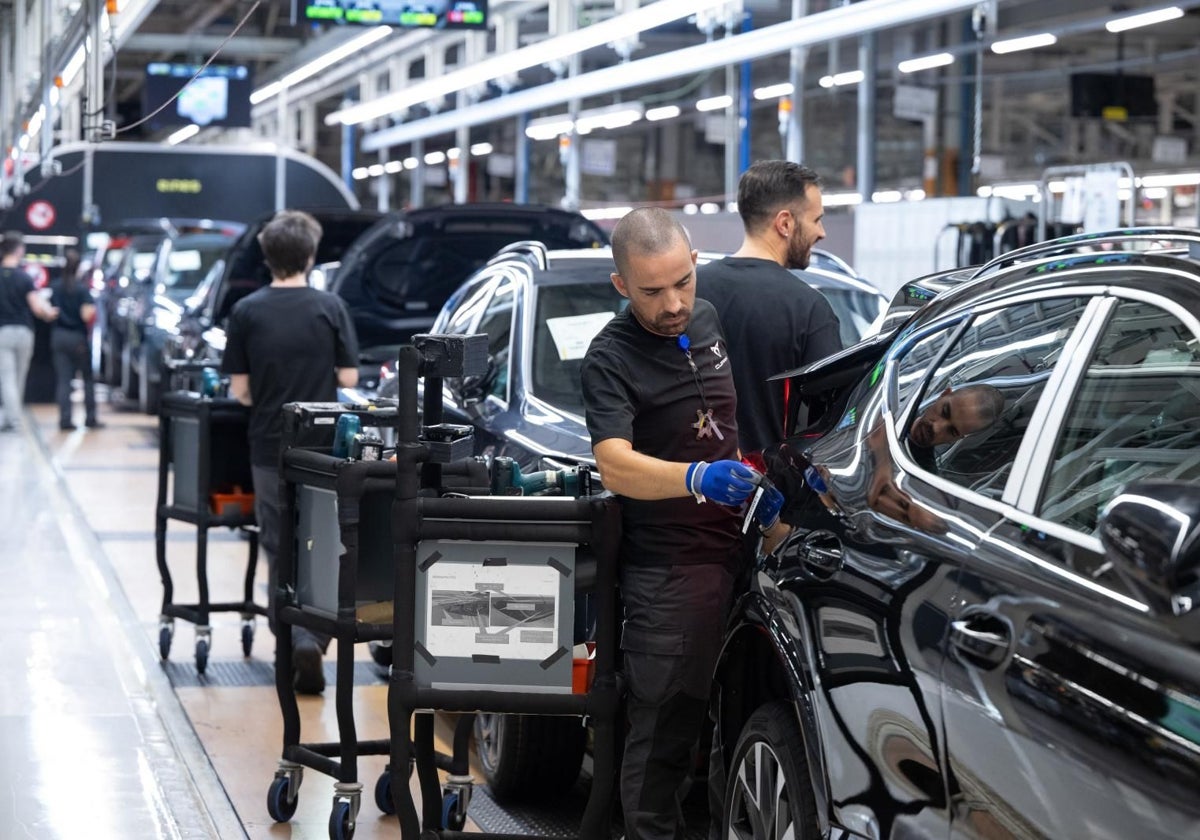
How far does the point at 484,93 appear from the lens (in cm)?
2455

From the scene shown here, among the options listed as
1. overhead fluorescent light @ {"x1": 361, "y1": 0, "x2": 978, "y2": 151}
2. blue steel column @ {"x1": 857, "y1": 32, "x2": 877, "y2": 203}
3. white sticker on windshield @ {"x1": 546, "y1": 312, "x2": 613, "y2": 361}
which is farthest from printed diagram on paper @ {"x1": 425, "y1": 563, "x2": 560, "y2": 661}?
A: blue steel column @ {"x1": 857, "y1": 32, "x2": 877, "y2": 203}

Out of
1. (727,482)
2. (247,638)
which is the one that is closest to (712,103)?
(247,638)

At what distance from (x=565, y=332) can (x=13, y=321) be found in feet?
37.2

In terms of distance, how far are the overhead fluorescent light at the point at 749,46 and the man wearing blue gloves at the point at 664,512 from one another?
22.7ft

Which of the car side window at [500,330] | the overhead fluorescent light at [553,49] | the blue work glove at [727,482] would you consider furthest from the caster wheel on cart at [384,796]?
the overhead fluorescent light at [553,49]

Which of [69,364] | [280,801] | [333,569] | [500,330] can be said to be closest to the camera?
[333,569]

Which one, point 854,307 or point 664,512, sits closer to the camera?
point 664,512

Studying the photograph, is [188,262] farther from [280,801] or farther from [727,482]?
[727,482]

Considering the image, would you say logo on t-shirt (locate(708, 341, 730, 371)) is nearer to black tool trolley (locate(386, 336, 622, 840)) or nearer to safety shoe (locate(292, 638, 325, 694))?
black tool trolley (locate(386, 336, 622, 840))

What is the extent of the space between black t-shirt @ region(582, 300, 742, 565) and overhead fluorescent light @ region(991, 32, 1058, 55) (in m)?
18.1

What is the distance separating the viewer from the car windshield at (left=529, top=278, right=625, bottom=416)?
21.0 ft

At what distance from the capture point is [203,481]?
7.20 m

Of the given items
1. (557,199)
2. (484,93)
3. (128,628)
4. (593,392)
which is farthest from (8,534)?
(557,199)

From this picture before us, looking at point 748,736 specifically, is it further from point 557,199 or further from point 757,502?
point 557,199
